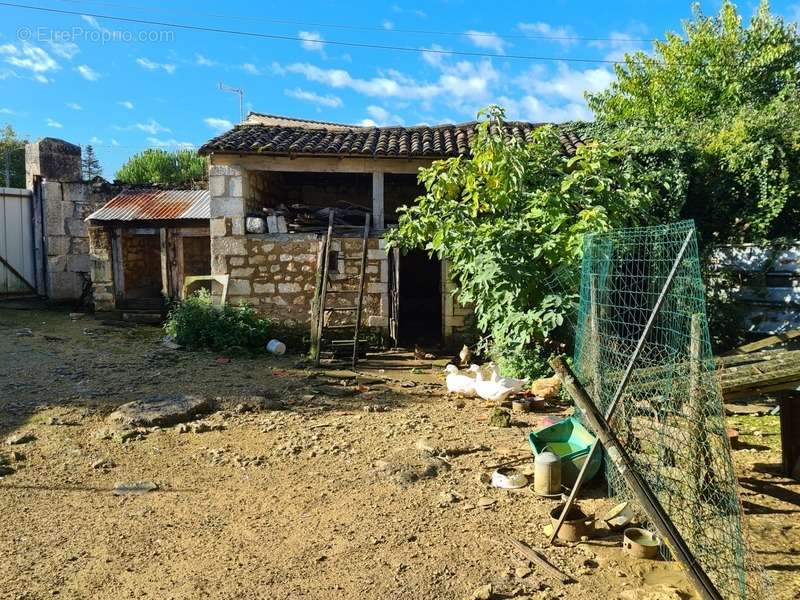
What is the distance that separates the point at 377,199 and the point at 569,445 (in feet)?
20.7

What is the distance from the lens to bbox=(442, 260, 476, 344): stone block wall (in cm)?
959

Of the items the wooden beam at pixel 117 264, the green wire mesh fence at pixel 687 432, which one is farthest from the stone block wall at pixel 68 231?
the green wire mesh fence at pixel 687 432

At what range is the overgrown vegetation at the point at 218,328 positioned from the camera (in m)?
9.16

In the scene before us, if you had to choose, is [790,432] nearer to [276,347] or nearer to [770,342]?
[770,342]

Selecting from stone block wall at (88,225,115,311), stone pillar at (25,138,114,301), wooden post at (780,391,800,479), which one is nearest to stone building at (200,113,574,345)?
stone block wall at (88,225,115,311)

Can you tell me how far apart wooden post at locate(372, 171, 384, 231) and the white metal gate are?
30.0 feet

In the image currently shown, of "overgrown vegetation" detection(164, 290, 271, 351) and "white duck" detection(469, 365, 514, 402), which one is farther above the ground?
"overgrown vegetation" detection(164, 290, 271, 351)

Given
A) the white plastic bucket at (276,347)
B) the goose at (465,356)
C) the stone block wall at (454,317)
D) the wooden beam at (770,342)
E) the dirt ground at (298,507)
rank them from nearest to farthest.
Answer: the dirt ground at (298,507)
the wooden beam at (770,342)
the goose at (465,356)
the white plastic bucket at (276,347)
the stone block wall at (454,317)

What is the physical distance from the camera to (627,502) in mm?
3605

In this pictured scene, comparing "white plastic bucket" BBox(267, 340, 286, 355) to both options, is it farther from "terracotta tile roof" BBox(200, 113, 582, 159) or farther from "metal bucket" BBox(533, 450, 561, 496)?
"metal bucket" BBox(533, 450, 561, 496)

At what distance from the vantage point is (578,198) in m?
6.74

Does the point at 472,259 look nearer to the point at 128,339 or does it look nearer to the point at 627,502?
the point at 627,502

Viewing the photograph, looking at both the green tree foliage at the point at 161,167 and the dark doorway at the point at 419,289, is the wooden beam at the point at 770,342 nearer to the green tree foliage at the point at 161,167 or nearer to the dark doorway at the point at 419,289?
the dark doorway at the point at 419,289

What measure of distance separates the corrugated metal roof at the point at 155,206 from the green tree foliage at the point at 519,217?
5904mm
